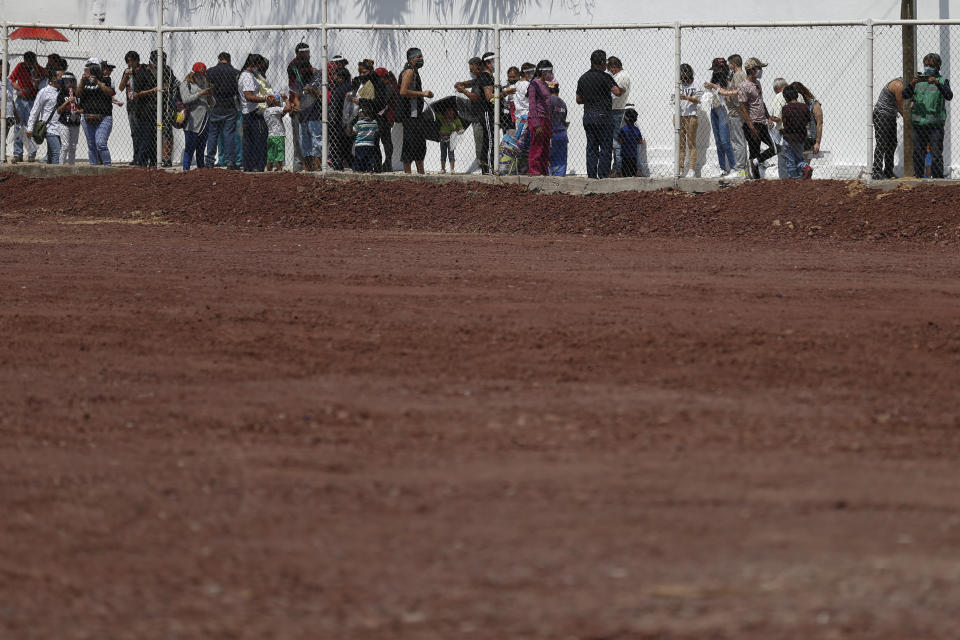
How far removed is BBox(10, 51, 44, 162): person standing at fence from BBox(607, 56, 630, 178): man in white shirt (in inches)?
381

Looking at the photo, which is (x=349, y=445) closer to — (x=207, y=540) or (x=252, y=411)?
(x=252, y=411)

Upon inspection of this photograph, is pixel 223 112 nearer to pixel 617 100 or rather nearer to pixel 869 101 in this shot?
pixel 617 100

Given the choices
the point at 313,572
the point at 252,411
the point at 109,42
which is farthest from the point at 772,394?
the point at 109,42

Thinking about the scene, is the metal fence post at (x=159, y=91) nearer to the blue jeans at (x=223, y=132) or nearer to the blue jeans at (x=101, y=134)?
the blue jeans at (x=223, y=132)

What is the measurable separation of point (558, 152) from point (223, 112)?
17.0 ft

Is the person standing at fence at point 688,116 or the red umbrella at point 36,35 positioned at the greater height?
the red umbrella at point 36,35

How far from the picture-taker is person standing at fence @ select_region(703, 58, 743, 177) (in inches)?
752

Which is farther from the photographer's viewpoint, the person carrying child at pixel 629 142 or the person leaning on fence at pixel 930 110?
the person carrying child at pixel 629 142

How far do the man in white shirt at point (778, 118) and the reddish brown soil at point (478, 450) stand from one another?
6.37 meters

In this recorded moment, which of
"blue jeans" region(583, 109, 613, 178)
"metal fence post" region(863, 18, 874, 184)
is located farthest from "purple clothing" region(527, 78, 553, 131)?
"metal fence post" region(863, 18, 874, 184)

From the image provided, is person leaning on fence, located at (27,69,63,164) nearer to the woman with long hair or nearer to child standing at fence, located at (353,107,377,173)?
child standing at fence, located at (353,107,377,173)

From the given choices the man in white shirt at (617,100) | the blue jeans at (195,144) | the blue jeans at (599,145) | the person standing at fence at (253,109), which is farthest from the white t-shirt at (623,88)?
the blue jeans at (195,144)

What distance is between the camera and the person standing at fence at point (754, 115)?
60.0 ft

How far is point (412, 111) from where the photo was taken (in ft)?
65.3
